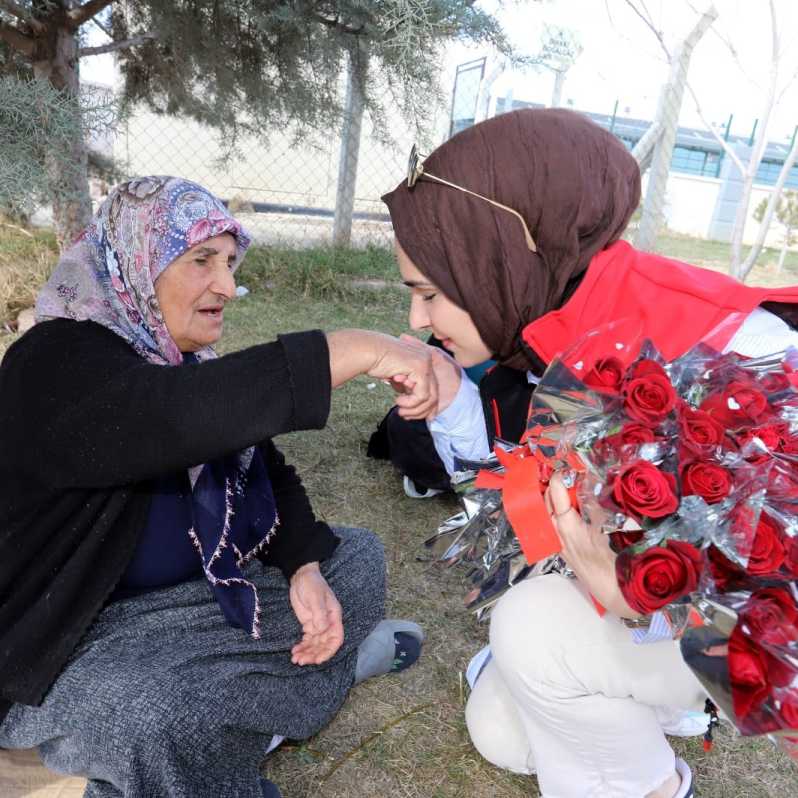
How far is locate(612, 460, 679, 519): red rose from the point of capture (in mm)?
1091

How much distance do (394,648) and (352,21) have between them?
2318 millimetres

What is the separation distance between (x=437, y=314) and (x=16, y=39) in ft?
9.68

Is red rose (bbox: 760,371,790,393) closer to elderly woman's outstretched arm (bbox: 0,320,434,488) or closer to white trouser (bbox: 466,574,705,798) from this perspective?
white trouser (bbox: 466,574,705,798)

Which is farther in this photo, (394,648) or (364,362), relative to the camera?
(394,648)

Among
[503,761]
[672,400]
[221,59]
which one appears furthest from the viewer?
[221,59]

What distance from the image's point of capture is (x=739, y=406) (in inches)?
47.8

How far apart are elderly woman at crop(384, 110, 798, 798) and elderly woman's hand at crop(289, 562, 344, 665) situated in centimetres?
46

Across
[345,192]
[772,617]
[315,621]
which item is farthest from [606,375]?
[345,192]

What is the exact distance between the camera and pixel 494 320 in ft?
5.79

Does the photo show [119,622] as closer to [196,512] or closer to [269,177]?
[196,512]

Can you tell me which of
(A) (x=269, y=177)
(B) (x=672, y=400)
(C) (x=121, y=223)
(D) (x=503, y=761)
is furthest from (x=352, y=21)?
(A) (x=269, y=177)

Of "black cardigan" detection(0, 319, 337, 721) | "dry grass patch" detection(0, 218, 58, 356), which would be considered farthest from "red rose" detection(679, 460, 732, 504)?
"dry grass patch" detection(0, 218, 58, 356)

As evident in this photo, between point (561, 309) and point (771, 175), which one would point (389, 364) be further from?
point (771, 175)

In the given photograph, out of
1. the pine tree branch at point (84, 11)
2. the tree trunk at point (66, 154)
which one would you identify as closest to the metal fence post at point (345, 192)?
the tree trunk at point (66, 154)
